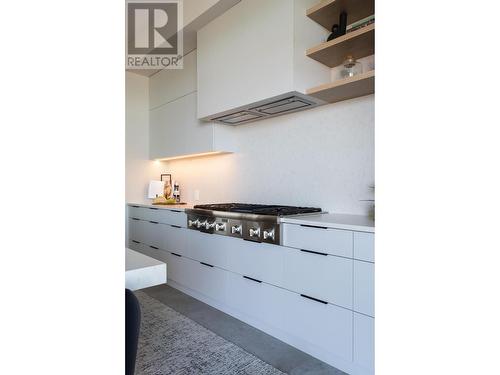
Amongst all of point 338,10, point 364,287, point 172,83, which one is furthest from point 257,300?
point 172,83

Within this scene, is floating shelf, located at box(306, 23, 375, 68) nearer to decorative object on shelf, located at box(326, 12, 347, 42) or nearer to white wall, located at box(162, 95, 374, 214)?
decorative object on shelf, located at box(326, 12, 347, 42)

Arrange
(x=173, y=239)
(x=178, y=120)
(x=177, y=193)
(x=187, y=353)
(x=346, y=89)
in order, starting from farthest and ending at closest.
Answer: (x=177, y=193)
(x=178, y=120)
(x=173, y=239)
(x=346, y=89)
(x=187, y=353)

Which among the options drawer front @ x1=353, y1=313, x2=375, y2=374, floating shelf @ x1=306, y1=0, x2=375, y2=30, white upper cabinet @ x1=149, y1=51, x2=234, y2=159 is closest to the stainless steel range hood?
white upper cabinet @ x1=149, y1=51, x2=234, y2=159

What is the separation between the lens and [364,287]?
5.64 feet

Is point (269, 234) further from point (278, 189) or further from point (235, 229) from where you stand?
point (278, 189)

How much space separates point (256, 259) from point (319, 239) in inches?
24.4

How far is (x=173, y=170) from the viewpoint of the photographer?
438 cm

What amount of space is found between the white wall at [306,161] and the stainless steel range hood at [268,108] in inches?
3.9

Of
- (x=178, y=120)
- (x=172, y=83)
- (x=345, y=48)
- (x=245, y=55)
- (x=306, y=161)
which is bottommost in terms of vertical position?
(x=306, y=161)

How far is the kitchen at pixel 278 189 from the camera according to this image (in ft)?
6.14
